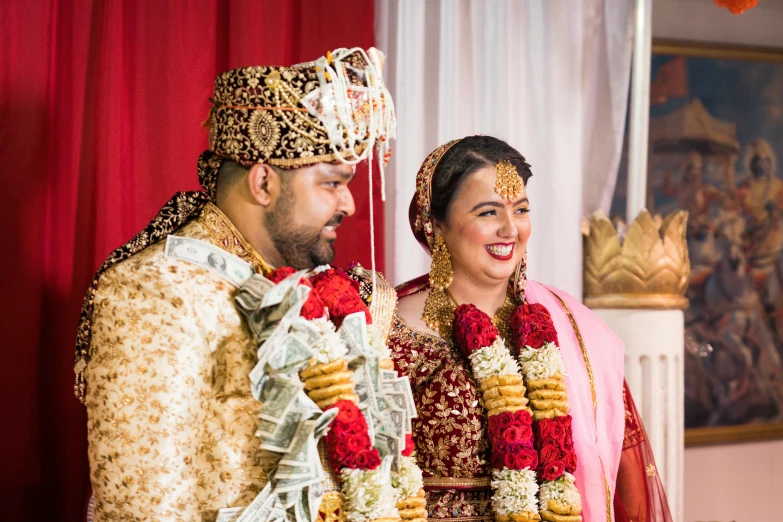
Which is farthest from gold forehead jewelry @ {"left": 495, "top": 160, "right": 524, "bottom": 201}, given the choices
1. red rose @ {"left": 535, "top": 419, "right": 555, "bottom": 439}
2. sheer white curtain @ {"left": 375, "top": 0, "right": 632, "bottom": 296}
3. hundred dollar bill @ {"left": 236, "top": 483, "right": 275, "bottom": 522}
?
hundred dollar bill @ {"left": 236, "top": 483, "right": 275, "bottom": 522}

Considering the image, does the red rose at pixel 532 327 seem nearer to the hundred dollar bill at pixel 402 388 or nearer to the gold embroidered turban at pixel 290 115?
the hundred dollar bill at pixel 402 388

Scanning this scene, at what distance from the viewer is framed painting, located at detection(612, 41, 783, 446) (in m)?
4.18

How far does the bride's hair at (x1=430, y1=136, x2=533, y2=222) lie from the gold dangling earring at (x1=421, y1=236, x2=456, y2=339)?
9cm

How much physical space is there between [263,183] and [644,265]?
1902 mm

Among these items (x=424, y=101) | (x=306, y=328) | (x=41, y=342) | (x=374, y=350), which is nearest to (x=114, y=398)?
(x=306, y=328)

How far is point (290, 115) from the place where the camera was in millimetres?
1755

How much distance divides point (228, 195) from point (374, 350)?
0.44m

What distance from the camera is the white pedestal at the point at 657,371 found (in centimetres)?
330

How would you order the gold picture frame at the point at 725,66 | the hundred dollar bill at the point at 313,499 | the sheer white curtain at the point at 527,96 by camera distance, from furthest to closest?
the gold picture frame at the point at 725,66 < the sheer white curtain at the point at 527,96 < the hundred dollar bill at the point at 313,499

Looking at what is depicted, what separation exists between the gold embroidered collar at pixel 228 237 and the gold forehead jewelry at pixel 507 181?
0.77 meters

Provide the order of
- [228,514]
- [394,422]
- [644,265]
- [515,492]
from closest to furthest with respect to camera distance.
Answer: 1. [228,514]
2. [394,422]
3. [515,492]
4. [644,265]

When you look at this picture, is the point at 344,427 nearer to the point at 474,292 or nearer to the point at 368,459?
the point at 368,459

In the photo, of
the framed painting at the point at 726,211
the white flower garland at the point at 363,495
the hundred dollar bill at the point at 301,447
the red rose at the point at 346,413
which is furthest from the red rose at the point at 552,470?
the framed painting at the point at 726,211

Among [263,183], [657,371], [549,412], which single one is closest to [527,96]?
[657,371]
